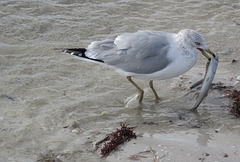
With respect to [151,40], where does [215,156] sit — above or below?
below

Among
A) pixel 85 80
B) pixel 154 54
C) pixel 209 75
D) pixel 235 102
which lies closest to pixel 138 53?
pixel 154 54

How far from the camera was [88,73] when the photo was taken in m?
6.87

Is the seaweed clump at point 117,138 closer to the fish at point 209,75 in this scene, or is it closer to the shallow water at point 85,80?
the shallow water at point 85,80

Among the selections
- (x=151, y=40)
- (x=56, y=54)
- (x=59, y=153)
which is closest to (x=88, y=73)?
(x=56, y=54)

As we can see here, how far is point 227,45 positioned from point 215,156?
3.91 m

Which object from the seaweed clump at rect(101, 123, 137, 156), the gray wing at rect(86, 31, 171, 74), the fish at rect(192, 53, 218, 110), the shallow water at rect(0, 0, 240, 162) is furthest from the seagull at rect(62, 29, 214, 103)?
the seaweed clump at rect(101, 123, 137, 156)

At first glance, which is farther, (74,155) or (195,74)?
(195,74)

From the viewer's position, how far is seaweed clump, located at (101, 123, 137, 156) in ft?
14.0

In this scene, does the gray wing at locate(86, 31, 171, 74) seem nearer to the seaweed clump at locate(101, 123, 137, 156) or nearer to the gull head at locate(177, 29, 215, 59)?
the gull head at locate(177, 29, 215, 59)

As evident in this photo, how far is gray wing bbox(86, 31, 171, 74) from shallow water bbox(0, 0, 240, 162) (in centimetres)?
58

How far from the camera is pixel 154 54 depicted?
5566 millimetres

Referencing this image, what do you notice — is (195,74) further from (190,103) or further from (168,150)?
(168,150)

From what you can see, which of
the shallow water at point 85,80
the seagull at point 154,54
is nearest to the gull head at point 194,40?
the seagull at point 154,54

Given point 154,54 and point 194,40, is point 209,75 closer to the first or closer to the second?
point 194,40
